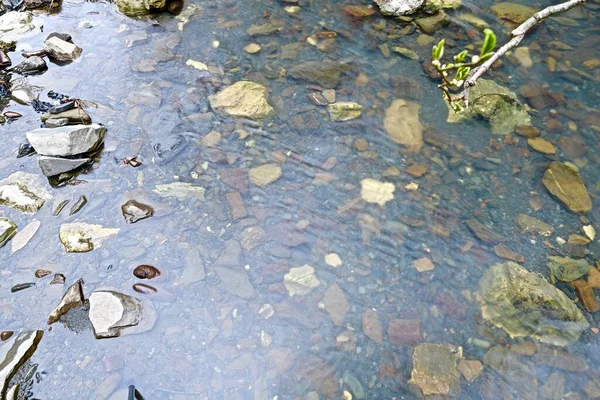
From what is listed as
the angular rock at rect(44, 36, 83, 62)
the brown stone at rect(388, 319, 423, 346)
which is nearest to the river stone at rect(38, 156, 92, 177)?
the angular rock at rect(44, 36, 83, 62)

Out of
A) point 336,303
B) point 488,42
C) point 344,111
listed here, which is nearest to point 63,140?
point 344,111

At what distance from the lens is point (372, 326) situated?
8.91 ft

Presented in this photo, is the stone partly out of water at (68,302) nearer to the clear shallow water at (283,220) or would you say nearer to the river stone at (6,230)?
the clear shallow water at (283,220)

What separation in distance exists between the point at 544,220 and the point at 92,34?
4.37 meters

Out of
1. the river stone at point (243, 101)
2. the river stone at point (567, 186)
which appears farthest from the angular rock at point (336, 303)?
the river stone at point (567, 186)

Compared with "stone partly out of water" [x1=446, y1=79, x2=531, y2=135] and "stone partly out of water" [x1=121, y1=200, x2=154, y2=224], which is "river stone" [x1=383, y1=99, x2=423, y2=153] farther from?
"stone partly out of water" [x1=121, y1=200, x2=154, y2=224]

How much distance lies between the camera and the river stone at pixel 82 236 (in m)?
2.94

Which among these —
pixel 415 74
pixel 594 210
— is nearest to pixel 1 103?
pixel 415 74

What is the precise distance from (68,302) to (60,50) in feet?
8.65

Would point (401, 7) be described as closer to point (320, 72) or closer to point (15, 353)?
point (320, 72)

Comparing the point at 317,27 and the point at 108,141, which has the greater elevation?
the point at 317,27

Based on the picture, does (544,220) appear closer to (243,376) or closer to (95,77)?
(243,376)

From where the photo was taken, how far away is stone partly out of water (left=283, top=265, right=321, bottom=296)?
2840mm

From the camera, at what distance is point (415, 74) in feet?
13.5
